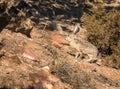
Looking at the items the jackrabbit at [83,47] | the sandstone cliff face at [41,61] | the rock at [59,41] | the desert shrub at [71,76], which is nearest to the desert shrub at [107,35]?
the sandstone cliff face at [41,61]

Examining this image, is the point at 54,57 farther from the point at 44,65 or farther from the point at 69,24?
the point at 69,24

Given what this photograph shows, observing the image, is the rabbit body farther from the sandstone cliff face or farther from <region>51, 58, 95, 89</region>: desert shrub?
<region>51, 58, 95, 89</region>: desert shrub

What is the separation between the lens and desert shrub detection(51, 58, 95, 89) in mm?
8727

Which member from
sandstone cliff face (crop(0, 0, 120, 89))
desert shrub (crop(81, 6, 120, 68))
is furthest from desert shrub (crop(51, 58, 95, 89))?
desert shrub (crop(81, 6, 120, 68))

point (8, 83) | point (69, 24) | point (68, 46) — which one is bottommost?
point (69, 24)

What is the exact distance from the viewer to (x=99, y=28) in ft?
47.9

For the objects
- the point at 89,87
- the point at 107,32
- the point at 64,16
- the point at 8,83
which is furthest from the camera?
the point at 64,16

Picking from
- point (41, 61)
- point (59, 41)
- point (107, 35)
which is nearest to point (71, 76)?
point (41, 61)

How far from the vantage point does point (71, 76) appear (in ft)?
29.8

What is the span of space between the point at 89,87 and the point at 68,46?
3.95 metres

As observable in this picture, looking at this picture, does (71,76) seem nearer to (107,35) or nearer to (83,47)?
(83,47)

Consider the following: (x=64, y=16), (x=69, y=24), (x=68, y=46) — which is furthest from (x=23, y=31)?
(x=64, y=16)

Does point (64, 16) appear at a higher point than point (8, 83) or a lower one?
lower

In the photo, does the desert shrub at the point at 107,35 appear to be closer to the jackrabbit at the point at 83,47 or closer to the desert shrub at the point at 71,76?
the jackrabbit at the point at 83,47
